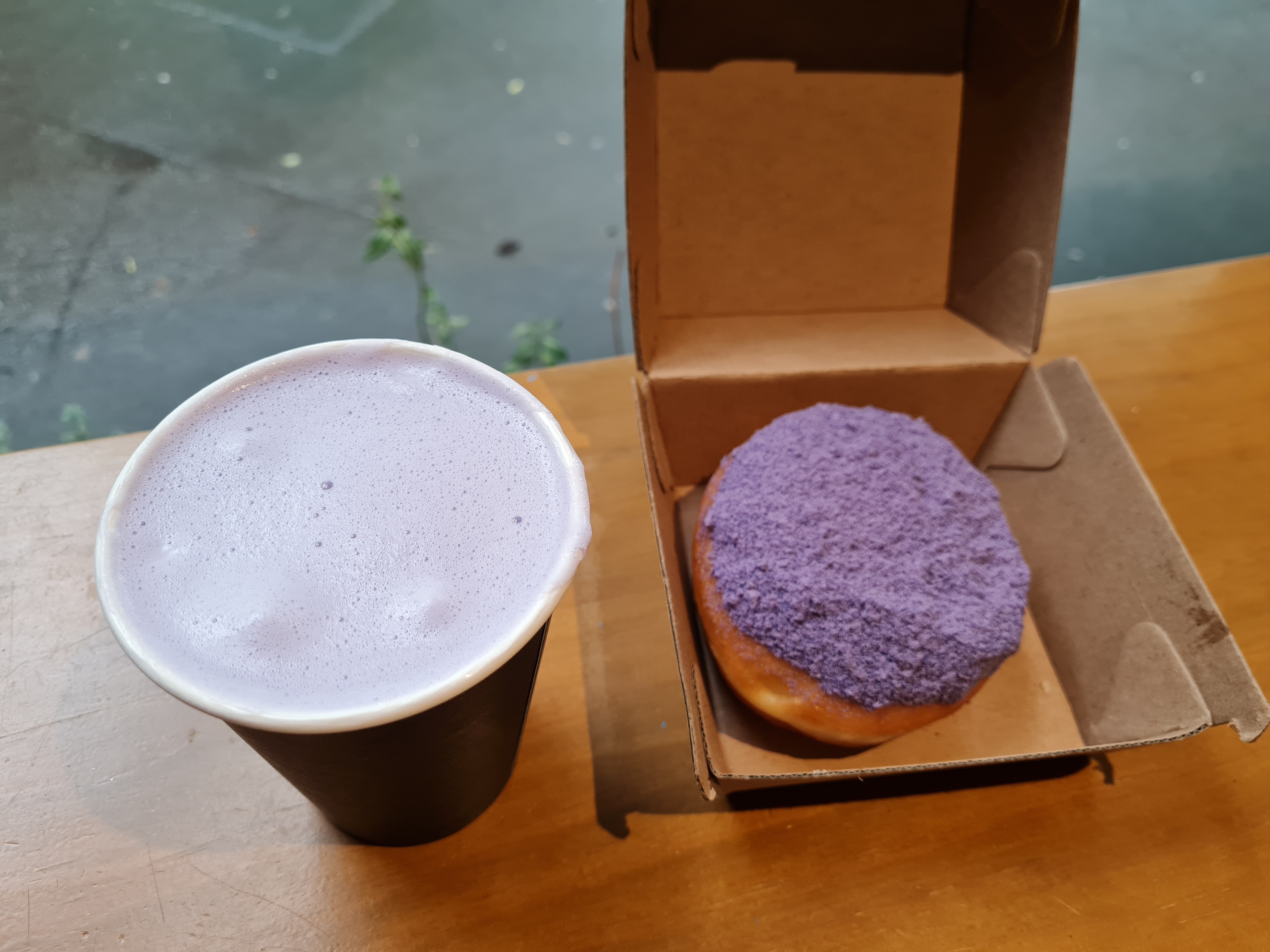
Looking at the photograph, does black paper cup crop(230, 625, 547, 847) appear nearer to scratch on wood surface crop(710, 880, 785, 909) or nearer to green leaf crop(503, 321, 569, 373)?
scratch on wood surface crop(710, 880, 785, 909)

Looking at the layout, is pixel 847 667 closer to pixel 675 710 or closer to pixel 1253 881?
pixel 675 710

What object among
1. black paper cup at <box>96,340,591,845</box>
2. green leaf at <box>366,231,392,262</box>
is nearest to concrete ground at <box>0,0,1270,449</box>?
green leaf at <box>366,231,392,262</box>

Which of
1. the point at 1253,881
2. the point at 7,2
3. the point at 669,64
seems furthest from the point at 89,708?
the point at 7,2

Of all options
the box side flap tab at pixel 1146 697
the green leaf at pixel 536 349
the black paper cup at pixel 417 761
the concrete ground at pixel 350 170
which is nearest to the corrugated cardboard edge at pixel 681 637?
the black paper cup at pixel 417 761

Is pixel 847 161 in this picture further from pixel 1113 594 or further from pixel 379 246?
pixel 379 246

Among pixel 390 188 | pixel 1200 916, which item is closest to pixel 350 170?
pixel 390 188

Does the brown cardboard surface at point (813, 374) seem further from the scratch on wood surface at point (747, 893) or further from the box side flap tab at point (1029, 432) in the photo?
the scratch on wood surface at point (747, 893)
